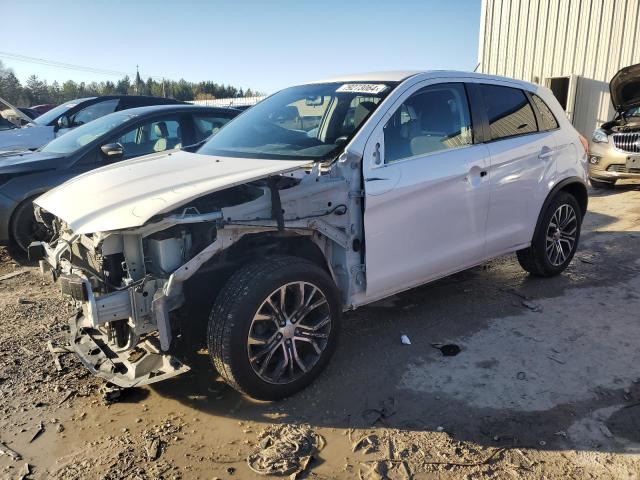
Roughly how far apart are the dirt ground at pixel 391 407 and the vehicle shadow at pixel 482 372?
11 mm

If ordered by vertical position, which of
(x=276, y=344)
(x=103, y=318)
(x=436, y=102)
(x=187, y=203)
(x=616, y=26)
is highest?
(x=616, y=26)

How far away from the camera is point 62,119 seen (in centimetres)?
897

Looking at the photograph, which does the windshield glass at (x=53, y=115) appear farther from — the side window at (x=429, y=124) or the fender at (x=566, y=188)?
the fender at (x=566, y=188)

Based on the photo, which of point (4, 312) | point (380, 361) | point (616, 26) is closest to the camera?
point (380, 361)

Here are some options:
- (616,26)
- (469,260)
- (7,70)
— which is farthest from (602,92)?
(7,70)

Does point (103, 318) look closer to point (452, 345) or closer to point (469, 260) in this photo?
point (452, 345)

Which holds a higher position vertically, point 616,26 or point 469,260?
point 616,26

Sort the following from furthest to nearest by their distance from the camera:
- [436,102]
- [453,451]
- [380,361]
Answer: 1. [436,102]
2. [380,361]
3. [453,451]

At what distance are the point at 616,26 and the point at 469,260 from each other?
37.3 ft

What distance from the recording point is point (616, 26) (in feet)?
40.8

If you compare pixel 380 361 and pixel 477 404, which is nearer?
pixel 477 404

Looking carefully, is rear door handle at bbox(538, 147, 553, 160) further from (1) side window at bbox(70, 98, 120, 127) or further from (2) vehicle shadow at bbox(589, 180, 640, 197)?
(1) side window at bbox(70, 98, 120, 127)

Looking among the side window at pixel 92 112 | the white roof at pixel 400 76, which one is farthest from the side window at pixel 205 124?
the side window at pixel 92 112

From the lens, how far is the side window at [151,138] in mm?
6316
